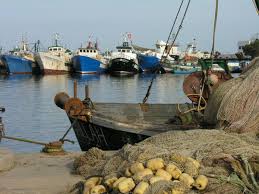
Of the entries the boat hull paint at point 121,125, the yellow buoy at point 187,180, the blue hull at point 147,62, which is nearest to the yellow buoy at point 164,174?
the yellow buoy at point 187,180

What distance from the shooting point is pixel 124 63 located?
211 feet

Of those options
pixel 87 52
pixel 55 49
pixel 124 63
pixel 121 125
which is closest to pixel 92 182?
pixel 121 125

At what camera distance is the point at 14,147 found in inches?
579

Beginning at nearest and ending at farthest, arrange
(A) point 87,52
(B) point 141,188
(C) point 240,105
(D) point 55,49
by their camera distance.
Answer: (B) point 141,188 → (C) point 240,105 → (A) point 87,52 → (D) point 55,49

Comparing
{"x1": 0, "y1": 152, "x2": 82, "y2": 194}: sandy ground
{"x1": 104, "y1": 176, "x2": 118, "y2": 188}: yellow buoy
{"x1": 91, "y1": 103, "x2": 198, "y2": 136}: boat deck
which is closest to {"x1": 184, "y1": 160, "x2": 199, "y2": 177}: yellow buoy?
{"x1": 104, "y1": 176, "x2": 118, "y2": 188}: yellow buoy

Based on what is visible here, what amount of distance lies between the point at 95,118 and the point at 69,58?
198ft

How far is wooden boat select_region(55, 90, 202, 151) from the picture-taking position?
1036cm

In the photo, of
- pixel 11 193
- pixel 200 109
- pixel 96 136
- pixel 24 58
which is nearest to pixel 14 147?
pixel 96 136

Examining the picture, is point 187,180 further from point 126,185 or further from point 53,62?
point 53,62

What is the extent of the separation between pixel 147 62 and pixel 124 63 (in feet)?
21.4

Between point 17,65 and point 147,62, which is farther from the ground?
point 147,62

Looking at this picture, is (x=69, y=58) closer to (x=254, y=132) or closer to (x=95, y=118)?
(x=95, y=118)

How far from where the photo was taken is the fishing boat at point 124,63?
6450 centimetres

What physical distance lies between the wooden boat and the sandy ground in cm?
236
